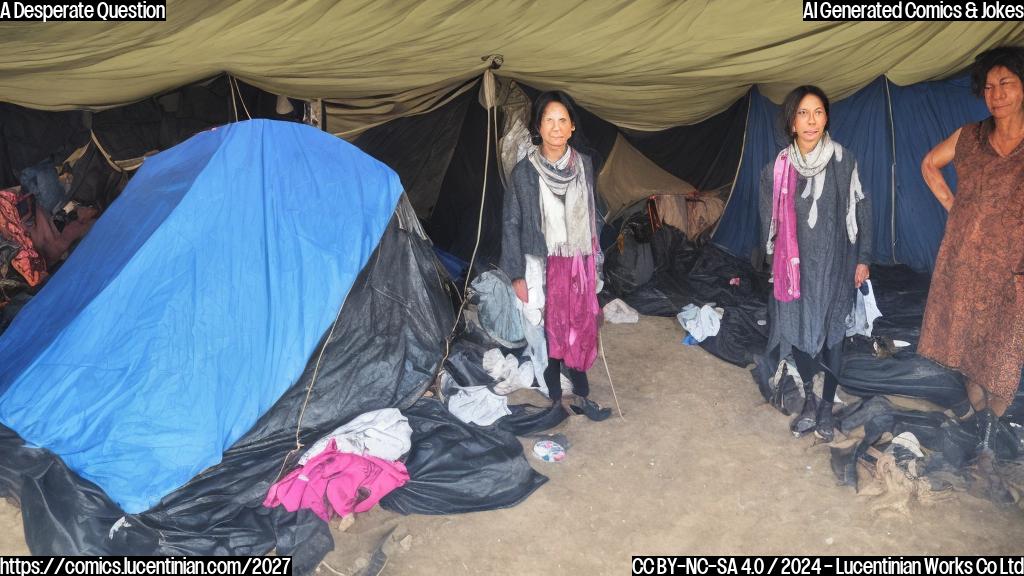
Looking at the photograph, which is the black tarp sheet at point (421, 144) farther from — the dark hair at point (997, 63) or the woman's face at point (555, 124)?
the dark hair at point (997, 63)

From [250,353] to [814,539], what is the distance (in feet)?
7.74

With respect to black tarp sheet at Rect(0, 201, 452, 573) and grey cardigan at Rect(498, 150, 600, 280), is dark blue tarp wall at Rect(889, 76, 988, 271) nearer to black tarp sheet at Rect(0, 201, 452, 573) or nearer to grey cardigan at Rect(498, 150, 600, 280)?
grey cardigan at Rect(498, 150, 600, 280)

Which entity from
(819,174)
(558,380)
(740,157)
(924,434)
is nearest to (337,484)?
(558,380)

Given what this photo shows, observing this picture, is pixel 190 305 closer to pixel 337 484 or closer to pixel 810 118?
pixel 337 484

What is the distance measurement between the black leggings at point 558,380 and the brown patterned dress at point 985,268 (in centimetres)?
160

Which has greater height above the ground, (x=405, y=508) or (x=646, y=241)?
(x=646, y=241)

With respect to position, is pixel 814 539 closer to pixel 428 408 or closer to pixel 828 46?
pixel 428 408

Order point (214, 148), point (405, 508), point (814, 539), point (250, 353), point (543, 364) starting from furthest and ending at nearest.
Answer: point (543, 364) < point (214, 148) < point (250, 353) < point (405, 508) < point (814, 539)

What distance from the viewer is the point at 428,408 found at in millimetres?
3748

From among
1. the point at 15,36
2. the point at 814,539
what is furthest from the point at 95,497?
the point at 814,539

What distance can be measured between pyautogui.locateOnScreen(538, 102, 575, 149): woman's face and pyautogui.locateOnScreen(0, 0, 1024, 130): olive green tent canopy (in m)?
0.53

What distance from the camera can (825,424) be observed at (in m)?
3.62

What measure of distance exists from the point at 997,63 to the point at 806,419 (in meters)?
1.67

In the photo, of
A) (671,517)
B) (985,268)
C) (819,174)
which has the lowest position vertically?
(671,517)
